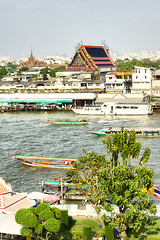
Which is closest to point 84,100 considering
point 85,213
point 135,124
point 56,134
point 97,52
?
point 135,124

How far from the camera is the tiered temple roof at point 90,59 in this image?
4215 inches

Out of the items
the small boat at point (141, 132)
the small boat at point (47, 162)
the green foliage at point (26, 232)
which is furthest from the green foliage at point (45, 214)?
the small boat at point (141, 132)

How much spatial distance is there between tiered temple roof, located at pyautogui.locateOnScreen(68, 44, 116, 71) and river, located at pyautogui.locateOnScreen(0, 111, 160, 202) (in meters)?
42.5

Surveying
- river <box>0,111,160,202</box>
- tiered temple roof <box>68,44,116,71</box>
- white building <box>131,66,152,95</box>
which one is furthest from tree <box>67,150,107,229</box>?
tiered temple roof <box>68,44,116,71</box>

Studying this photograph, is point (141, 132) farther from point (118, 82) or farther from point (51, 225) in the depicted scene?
point (118, 82)

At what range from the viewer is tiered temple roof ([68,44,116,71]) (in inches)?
4215

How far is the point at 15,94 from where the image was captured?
76875mm

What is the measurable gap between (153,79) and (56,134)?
3545cm

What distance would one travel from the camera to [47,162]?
32.2 m

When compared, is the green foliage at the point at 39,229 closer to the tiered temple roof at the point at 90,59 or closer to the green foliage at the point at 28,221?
the green foliage at the point at 28,221

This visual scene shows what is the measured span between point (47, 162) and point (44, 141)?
1087 centimetres

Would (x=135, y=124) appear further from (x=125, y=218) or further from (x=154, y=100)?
(x=125, y=218)

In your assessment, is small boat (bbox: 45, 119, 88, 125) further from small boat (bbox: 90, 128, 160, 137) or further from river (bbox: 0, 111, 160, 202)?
small boat (bbox: 90, 128, 160, 137)

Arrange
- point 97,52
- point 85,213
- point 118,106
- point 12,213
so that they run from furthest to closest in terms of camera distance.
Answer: point 97,52
point 118,106
point 85,213
point 12,213
